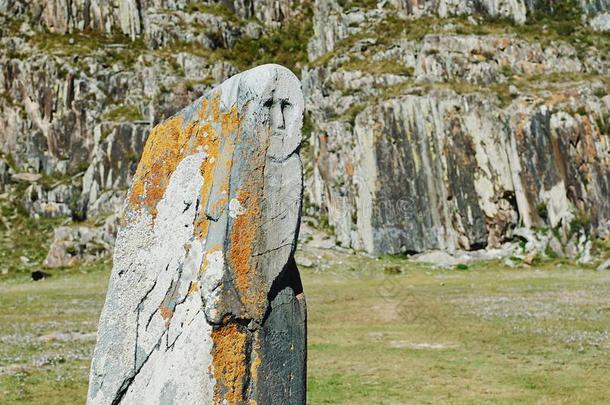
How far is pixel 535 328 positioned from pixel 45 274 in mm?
49355

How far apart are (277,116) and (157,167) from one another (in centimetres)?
154

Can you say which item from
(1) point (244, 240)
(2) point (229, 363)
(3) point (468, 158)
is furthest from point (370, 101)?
(2) point (229, 363)

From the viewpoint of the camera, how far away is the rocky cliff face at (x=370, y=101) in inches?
2520

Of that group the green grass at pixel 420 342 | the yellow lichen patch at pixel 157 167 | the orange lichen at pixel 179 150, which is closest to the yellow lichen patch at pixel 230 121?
the orange lichen at pixel 179 150

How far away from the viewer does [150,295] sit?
7.29 metres

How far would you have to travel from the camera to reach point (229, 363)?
262 inches

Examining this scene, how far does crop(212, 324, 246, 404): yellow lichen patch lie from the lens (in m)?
6.62

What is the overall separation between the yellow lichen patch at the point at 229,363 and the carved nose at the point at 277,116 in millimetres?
2144

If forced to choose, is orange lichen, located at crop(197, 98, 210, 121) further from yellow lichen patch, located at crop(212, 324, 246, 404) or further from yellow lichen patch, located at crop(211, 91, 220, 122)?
yellow lichen patch, located at crop(212, 324, 246, 404)

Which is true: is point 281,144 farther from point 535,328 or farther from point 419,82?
point 419,82

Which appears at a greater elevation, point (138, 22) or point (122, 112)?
point (138, 22)

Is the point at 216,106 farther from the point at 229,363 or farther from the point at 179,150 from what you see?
the point at 229,363

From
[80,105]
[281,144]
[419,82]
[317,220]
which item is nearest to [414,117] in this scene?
[419,82]

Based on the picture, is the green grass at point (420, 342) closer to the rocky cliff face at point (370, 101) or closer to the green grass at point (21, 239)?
the rocky cliff face at point (370, 101)
